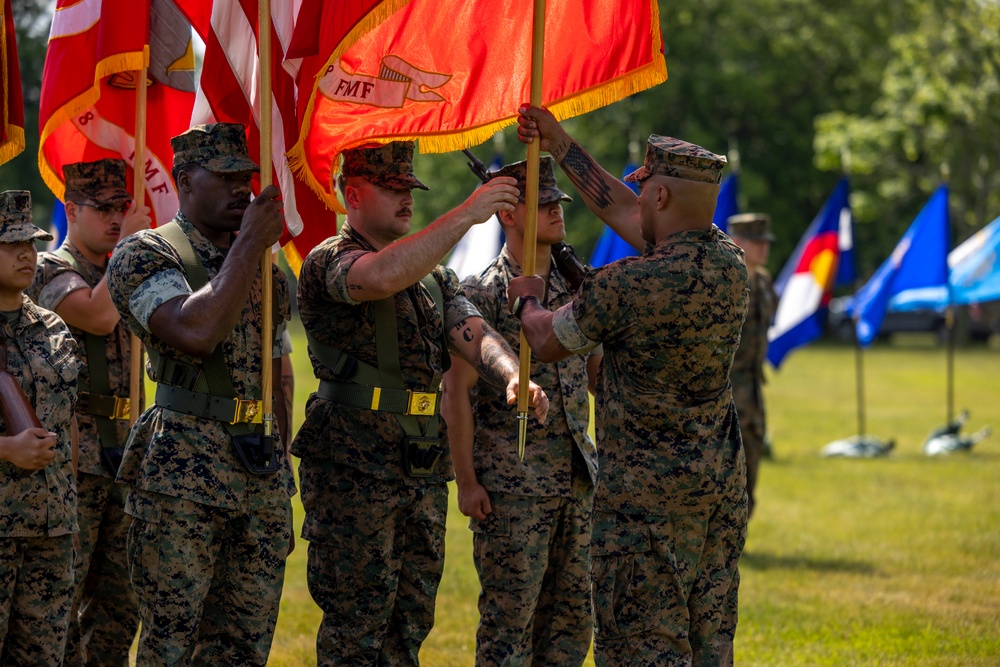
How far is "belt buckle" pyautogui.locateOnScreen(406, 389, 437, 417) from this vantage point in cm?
558

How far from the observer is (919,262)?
57.3 ft

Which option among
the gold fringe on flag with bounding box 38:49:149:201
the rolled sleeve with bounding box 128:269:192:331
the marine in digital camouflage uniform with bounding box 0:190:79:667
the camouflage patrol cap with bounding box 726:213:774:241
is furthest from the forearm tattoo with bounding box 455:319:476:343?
the camouflage patrol cap with bounding box 726:213:774:241

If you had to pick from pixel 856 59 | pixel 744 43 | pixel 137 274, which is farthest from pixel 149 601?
pixel 856 59

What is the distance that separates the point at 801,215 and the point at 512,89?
47.6 m

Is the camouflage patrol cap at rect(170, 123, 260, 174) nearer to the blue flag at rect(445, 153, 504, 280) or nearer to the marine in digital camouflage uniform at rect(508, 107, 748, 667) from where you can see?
the marine in digital camouflage uniform at rect(508, 107, 748, 667)

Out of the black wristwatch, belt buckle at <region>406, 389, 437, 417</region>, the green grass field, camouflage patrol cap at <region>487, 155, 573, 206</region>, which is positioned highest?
camouflage patrol cap at <region>487, 155, 573, 206</region>

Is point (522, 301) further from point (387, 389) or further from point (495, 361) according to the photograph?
point (387, 389)

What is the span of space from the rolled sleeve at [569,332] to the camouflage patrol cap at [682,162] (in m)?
0.65

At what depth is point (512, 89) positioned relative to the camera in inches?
244

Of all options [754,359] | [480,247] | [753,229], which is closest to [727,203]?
[753,229]

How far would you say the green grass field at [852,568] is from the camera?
7.94 metres

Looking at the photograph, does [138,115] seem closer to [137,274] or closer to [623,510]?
[137,274]

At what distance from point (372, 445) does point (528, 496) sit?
0.94 m

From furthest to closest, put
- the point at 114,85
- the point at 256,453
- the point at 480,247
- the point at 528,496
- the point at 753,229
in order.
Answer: the point at 480,247, the point at 753,229, the point at 114,85, the point at 528,496, the point at 256,453
